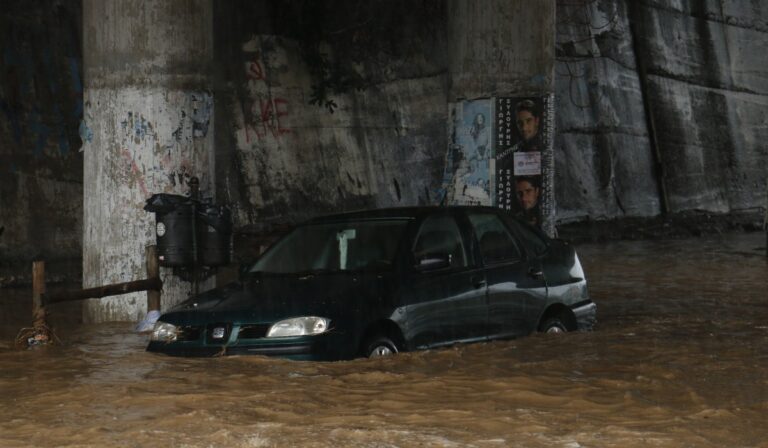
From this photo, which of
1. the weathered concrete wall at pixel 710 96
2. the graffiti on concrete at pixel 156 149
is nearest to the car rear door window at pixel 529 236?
the graffiti on concrete at pixel 156 149

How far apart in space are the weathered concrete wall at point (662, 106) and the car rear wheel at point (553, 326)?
53.2 ft

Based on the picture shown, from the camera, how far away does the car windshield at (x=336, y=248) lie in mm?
10242

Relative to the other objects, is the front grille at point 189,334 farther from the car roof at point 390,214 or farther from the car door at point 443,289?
the car roof at point 390,214

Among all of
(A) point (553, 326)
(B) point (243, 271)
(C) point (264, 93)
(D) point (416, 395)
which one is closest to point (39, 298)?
(B) point (243, 271)

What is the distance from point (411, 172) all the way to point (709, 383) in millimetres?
15598

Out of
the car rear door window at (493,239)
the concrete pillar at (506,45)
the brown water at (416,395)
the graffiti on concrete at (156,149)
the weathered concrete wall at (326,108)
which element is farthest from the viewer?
the weathered concrete wall at (326,108)

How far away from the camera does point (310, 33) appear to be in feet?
77.2

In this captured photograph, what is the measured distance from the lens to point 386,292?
976 centimetres

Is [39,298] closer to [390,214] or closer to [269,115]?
[390,214]

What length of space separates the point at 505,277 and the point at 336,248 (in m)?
1.48

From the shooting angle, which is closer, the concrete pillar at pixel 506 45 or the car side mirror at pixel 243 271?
the car side mirror at pixel 243 271

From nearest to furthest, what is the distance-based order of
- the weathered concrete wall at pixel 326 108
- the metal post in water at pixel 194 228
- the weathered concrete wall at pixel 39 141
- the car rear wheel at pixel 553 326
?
1. the car rear wheel at pixel 553 326
2. the metal post in water at pixel 194 228
3. the weathered concrete wall at pixel 39 141
4. the weathered concrete wall at pixel 326 108

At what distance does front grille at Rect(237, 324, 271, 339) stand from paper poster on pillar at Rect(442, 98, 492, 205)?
23.2 feet

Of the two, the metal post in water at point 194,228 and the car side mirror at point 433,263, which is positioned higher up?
the metal post in water at point 194,228
